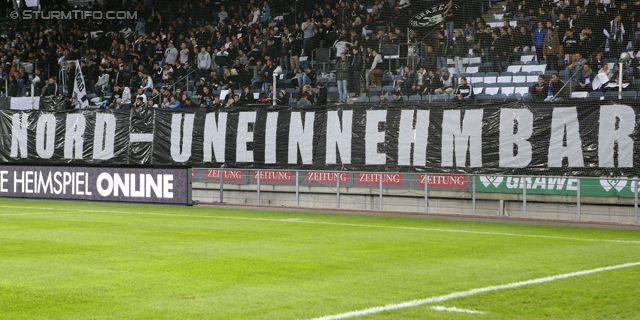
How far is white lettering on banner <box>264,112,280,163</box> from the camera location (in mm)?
24594

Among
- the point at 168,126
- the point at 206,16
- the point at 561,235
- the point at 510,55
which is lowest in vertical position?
the point at 561,235

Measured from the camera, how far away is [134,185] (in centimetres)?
2362

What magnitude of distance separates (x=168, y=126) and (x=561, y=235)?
46.6 feet

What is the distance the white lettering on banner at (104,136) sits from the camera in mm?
27156

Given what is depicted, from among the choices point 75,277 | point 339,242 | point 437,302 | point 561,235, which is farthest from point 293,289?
point 561,235

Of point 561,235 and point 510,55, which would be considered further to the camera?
point 510,55

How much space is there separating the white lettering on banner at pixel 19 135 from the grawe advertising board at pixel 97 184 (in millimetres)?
2676

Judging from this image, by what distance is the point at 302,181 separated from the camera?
23.0m

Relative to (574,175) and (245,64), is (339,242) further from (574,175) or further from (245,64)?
(245,64)

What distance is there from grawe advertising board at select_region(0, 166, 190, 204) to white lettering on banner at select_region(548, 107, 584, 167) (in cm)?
973

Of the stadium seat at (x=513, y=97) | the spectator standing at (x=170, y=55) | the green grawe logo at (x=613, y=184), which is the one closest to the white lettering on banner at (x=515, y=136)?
the stadium seat at (x=513, y=97)

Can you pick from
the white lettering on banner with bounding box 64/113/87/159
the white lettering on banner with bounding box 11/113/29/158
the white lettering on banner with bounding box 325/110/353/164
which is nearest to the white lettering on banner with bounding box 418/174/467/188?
the white lettering on banner with bounding box 325/110/353/164

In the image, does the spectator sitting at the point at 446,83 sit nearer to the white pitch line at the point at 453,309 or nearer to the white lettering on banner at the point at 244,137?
the white lettering on banner at the point at 244,137

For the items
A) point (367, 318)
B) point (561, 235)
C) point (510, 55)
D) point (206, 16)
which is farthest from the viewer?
point (206, 16)
